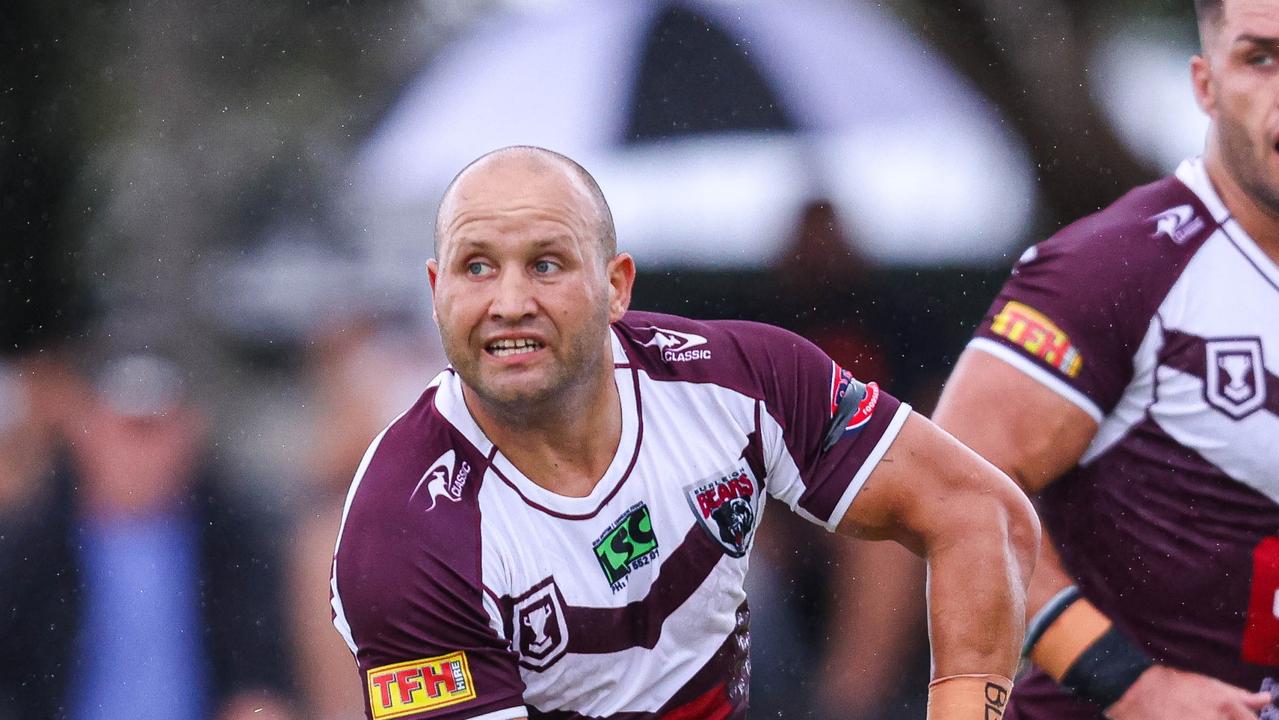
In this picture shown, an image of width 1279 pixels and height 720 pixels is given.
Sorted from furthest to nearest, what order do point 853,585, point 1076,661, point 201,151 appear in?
point 201,151 < point 853,585 < point 1076,661

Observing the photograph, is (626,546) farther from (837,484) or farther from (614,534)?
(837,484)

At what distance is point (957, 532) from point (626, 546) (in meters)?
0.60

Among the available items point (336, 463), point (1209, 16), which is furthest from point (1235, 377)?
point (336, 463)

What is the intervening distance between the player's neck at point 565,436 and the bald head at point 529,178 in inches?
10.6

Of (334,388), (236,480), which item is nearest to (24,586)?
(236,480)

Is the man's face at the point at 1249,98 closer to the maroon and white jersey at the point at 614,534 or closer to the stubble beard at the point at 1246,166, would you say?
the stubble beard at the point at 1246,166

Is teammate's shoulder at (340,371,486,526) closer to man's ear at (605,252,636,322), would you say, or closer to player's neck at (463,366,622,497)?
player's neck at (463,366,622,497)

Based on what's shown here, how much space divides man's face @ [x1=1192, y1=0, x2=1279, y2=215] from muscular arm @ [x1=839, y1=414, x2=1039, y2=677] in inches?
33.7

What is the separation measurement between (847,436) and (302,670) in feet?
9.53

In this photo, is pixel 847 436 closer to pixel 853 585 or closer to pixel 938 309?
pixel 853 585

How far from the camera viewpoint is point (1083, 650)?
10.8ft

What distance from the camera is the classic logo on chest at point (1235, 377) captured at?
3230 millimetres

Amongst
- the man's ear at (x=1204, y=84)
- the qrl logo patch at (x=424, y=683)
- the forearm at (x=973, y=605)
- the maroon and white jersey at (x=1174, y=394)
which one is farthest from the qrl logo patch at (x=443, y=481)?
the man's ear at (x=1204, y=84)

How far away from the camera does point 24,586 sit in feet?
18.7
